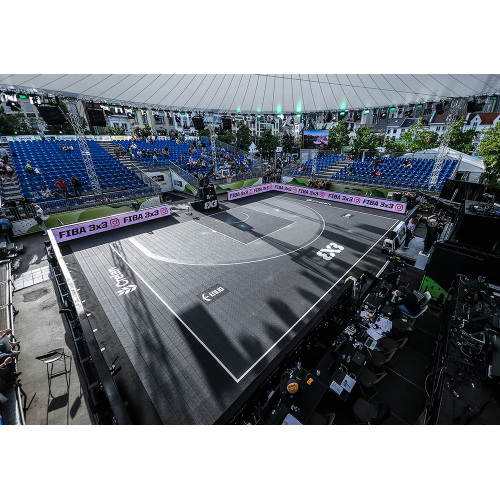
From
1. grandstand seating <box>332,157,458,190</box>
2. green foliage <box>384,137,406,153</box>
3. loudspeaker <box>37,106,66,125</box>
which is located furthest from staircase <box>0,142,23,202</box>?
green foliage <box>384,137,406,153</box>

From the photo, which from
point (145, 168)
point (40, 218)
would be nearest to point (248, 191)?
point (145, 168)

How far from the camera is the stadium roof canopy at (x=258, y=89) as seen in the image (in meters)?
17.0

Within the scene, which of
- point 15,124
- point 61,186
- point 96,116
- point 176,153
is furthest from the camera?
point 15,124

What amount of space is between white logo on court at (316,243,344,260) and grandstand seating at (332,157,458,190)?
15.9 metres

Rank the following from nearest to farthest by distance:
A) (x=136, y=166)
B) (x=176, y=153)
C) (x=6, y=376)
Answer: (x=6, y=376)
(x=136, y=166)
(x=176, y=153)

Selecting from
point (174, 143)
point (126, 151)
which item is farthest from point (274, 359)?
point (174, 143)

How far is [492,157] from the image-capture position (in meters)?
20.3

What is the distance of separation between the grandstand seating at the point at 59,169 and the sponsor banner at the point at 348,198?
16.2 meters

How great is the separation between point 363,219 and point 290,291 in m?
12.4

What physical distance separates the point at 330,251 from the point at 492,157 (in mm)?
19261

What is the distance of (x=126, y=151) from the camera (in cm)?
2977

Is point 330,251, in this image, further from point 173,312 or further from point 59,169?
point 59,169

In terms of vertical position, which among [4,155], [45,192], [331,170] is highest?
[4,155]

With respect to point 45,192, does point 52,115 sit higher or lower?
higher
